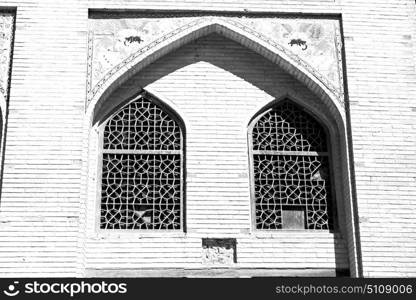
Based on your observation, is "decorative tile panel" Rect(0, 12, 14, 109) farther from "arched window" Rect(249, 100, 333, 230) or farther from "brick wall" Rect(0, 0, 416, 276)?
"arched window" Rect(249, 100, 333, 230)

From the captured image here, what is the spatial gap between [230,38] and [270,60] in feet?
1.82

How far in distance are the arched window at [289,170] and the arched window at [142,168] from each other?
92 centimetres

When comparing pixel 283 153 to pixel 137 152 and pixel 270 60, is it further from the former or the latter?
pixel 137 152

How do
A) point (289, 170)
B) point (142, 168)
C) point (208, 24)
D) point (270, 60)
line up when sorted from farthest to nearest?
point (270, 60) < point (208, 24) < point (289, 170) < point (142, 168)

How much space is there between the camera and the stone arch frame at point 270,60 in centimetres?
909

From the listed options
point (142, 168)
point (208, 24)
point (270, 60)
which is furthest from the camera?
point (270, 60)

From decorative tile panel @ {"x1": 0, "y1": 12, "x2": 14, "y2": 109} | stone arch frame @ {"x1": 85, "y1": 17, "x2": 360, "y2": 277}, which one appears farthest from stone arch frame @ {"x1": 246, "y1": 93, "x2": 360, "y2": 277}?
decorative tile panel @ {"x1": 0, "y1": 12, "x2": 14, "y2": 109}

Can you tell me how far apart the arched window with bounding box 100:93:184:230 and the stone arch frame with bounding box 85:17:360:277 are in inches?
9.4

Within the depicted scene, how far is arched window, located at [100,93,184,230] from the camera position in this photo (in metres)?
8.88

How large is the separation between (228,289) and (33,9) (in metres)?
4.16

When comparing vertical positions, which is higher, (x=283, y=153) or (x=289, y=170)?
(x=283, y=153)

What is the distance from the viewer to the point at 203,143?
30.0 ft

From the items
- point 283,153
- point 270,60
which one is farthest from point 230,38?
point 283,153

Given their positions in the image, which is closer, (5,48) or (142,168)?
(142,168)
